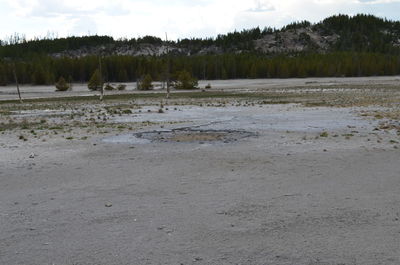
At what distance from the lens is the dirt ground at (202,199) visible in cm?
714

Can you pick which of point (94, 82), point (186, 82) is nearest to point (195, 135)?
point (186, 82)

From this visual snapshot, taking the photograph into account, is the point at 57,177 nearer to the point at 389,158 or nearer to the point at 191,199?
the point at 191,199

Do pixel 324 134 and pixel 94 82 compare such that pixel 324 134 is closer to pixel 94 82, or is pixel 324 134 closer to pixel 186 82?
pixel 186 82

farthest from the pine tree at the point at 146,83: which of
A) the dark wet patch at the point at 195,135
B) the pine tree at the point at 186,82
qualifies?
the dark wet patch at the point at 195,135

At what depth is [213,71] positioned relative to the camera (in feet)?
441

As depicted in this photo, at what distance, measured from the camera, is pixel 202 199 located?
10.1m

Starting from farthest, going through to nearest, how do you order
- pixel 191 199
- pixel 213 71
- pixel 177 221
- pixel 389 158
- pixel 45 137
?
pixel 213 71
pixel 45 137
pixel 389 158
pixel 191 199
pixel 177 221

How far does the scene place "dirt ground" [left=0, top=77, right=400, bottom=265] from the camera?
281 inches

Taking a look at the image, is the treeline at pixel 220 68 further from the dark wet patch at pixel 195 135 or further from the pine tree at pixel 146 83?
the dark wet patch at pixel 195 135

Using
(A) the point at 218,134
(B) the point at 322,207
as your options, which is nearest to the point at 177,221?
(B) the point at 322,207

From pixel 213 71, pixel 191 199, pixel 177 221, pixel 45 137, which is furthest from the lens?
pixel 213 71

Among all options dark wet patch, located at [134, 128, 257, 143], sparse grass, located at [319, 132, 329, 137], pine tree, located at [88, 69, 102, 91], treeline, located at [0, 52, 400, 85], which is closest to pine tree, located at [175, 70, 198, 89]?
pine tree, located at [88, 69, 102, 91]

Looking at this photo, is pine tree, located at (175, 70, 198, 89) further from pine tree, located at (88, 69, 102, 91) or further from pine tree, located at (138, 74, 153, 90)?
pine tree, located at (88, 69, 102, 91)

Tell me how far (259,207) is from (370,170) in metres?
4.60
